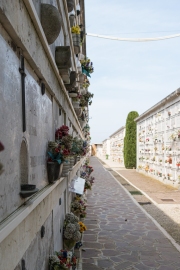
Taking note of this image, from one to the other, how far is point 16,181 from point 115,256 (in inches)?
179

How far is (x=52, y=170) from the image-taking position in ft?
10.2

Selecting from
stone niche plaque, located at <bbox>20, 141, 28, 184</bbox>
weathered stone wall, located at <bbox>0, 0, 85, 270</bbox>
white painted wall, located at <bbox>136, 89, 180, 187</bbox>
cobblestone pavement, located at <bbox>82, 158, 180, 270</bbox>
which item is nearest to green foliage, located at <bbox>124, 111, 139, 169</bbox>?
white painted wall, located at <bbox>136, 89, 180, 187</bbox>

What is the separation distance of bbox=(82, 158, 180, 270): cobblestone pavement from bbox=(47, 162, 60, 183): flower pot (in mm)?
2759

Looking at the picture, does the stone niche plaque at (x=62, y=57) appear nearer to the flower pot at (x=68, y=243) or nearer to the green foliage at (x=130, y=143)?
the flower pot at (x=68, y=243)

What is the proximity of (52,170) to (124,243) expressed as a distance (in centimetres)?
411

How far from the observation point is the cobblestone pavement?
17.7ft

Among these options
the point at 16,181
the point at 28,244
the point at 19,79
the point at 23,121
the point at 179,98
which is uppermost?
the point at 179,98

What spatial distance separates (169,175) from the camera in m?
15.1

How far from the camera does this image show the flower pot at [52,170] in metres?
3.07

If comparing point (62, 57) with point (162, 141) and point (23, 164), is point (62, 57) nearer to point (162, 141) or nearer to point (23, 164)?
point (23, 164)

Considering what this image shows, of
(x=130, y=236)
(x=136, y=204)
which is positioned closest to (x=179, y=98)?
(x=136, y=204)

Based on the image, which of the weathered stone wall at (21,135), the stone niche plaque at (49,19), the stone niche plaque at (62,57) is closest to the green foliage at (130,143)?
the stone niche plaque at (62,57)

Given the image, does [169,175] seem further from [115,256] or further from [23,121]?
[23,121]

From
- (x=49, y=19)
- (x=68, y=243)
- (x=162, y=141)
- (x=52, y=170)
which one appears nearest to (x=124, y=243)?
(x=68, y=243)
